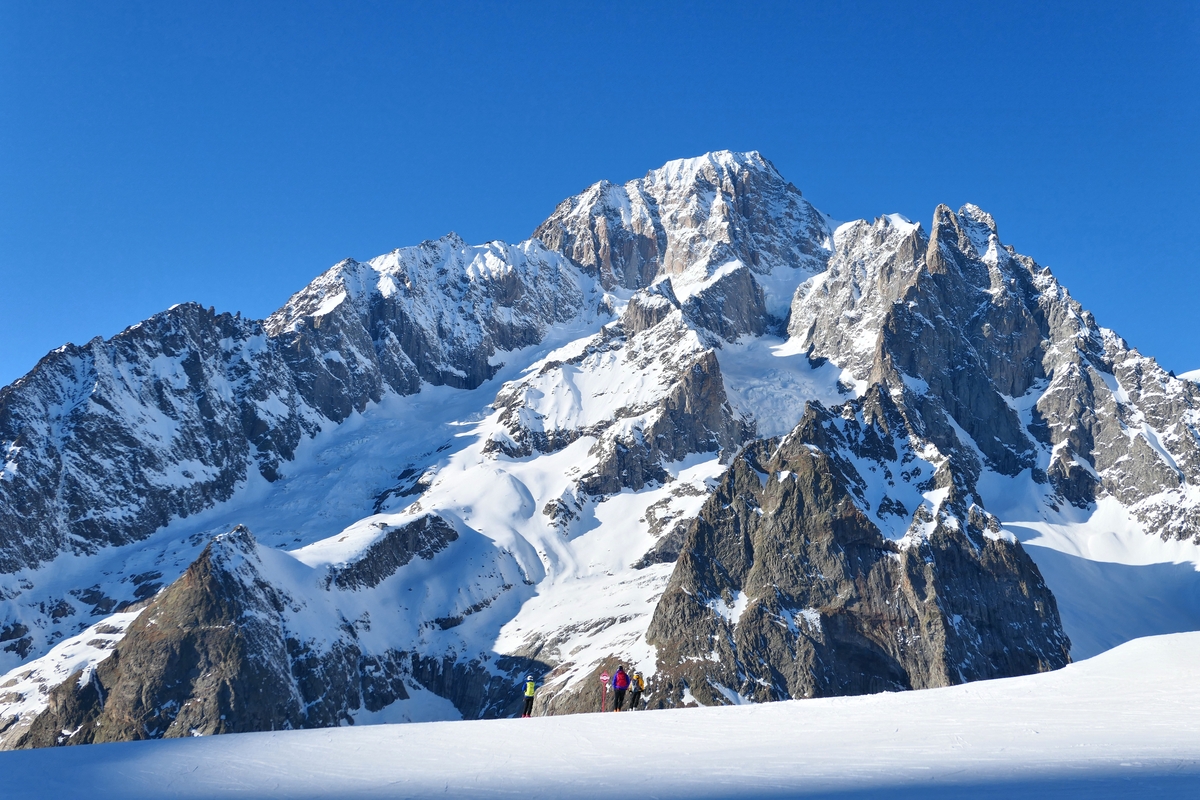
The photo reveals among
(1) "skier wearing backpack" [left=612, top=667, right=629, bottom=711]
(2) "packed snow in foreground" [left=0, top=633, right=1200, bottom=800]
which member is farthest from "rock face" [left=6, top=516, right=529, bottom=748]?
(2) "packed snow in foreground" [left=0, top=633, right=1200, bottom=800]

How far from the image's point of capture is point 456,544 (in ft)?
573

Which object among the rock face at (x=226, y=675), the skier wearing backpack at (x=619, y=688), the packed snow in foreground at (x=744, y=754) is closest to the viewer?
the packed snow in foreground at (x=744, y=754)

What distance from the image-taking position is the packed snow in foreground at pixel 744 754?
17422mm

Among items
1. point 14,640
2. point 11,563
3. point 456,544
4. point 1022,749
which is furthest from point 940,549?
point 11,563

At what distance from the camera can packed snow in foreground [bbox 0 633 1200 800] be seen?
17.4m

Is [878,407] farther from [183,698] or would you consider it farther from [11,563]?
[11,563]

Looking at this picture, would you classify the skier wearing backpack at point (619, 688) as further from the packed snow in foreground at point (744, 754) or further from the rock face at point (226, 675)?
the rock face at point (226, 675)

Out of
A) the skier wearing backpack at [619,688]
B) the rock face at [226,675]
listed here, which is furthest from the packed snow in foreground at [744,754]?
the rock face at [226,675]

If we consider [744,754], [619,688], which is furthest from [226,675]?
[744,754]

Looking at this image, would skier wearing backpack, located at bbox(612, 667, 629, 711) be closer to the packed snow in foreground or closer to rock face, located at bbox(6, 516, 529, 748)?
the packed snow in foreground

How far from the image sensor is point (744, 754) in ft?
66.9

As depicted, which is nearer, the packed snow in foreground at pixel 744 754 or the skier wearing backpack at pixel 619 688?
the packed snow in foreground at pixel 744 754

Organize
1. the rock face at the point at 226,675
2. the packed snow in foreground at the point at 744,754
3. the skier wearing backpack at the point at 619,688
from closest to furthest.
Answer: the packed snow in foreground at the point at 744,754 < the skier wearing backpack at the point at 619,688 < the rock face at the point at 226,675

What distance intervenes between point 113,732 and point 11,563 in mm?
73325
